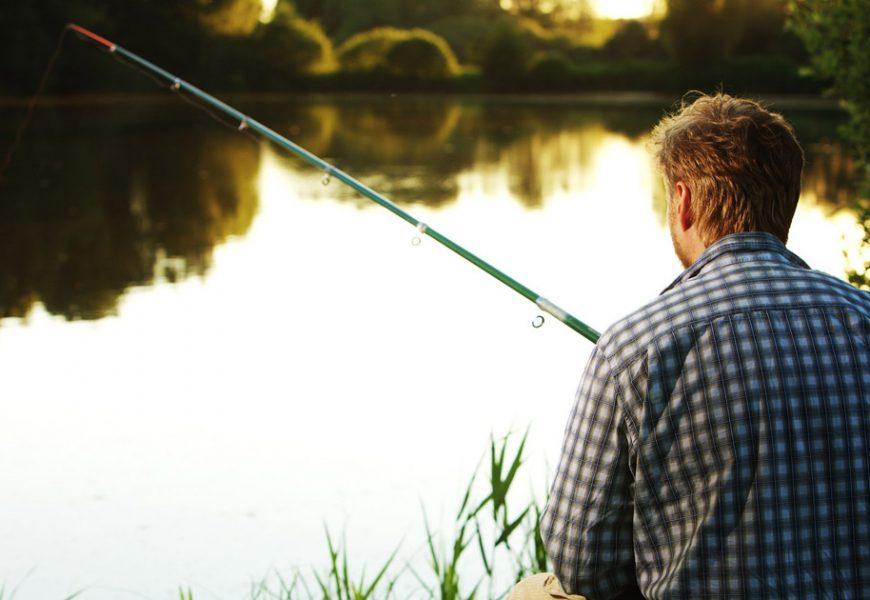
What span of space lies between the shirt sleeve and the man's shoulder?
4 cm

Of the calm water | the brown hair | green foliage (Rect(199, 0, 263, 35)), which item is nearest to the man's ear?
the brown hair

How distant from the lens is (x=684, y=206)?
1517mm

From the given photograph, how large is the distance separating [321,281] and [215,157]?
9.06 m

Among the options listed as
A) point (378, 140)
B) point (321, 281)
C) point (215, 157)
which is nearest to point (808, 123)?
point (378, 140)

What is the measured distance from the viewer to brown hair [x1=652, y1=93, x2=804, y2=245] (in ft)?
4.75

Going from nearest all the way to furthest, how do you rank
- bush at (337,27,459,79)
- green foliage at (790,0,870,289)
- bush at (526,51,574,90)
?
green foliage at (790,0,870,289)
bush at (337,27,459,79)
bush at (526,51,574,90)

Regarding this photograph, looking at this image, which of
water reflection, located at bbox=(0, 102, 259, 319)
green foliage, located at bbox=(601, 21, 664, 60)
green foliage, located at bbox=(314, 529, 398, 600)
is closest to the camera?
green foliage, located at bbox=(314, 529, 398, 600)

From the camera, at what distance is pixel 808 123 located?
64.9 ft

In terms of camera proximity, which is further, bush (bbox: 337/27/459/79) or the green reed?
bush (bbox: 337/27/459/79)

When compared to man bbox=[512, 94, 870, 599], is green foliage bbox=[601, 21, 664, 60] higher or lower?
higher

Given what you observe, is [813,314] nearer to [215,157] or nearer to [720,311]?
[720,311]

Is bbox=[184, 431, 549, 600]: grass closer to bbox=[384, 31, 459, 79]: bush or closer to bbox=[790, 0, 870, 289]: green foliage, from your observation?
bbox=[790, 0, 870, 289]: green foliage

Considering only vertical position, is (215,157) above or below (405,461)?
above

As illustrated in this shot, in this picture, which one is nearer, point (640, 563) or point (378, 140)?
point (640, 563)
